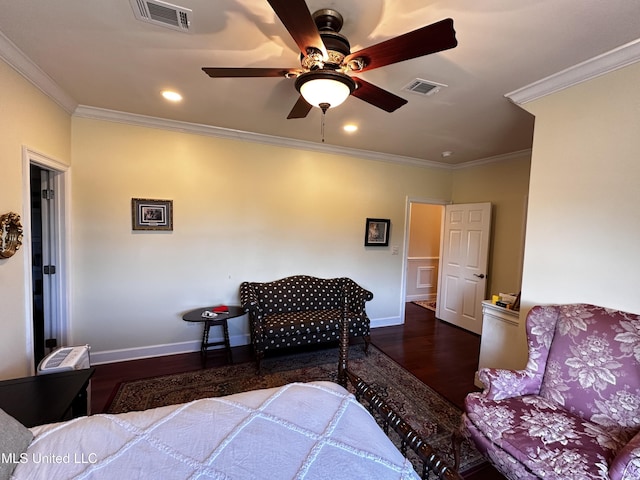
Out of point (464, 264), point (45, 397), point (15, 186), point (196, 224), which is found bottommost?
point (45, 397)

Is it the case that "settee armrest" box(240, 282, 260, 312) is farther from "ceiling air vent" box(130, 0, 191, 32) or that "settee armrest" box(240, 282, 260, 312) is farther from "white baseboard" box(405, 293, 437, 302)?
"white baseboard" box(405, 293, 437, 302)

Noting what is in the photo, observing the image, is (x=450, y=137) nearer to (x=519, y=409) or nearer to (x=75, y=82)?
(x=519, y=409)

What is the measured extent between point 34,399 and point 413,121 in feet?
11.4

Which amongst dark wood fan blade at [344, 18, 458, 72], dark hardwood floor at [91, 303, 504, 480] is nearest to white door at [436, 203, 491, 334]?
dark hardwood floor at [91, 303, 504, 480]

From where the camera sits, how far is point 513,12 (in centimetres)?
142

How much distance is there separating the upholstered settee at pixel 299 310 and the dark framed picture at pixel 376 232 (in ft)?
2.36

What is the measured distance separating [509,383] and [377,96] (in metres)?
1.97

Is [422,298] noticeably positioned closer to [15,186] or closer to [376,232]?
[376,232]

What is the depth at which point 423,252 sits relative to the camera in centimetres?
646

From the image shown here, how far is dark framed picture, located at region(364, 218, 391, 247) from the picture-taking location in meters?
4.32

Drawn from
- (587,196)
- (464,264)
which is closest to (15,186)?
(587,196)

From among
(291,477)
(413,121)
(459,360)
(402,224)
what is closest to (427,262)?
(402,224)

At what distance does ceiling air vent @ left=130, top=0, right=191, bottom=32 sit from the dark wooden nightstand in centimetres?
207

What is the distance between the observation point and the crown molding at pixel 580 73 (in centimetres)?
169
